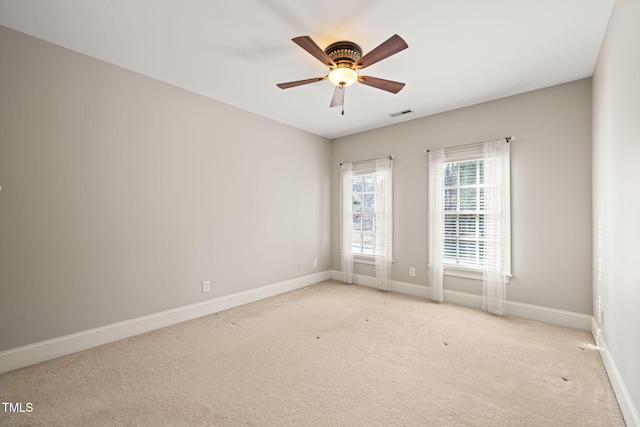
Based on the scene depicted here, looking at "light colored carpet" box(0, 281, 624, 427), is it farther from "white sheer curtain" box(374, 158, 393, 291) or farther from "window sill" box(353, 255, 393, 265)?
"window sill" box(353, 255, 393, 265)

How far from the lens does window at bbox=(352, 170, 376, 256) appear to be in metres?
5.00

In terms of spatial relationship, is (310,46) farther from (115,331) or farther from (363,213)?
(363,213)

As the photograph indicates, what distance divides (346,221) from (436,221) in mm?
1667

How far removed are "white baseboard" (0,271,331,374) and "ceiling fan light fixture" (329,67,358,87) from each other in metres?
3.03

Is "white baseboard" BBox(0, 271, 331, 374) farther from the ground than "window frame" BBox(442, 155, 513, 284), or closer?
closer

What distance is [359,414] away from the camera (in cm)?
180

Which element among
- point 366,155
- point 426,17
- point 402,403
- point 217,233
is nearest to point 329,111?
point 366,155

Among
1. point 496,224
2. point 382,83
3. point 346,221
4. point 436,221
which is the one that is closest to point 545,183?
point 496,224

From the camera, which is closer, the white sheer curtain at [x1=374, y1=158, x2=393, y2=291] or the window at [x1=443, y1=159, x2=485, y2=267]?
the window at [x1=443, y1=159, x2=485, y2=267]

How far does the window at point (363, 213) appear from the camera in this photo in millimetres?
4996

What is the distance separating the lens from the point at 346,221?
5254 mm

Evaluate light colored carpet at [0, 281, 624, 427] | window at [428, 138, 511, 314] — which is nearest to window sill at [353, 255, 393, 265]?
window at [428, 138, 511, 314]

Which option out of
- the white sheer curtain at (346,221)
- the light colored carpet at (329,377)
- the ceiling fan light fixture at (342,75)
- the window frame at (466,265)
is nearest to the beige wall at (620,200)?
the light colored carpet at (329,377)

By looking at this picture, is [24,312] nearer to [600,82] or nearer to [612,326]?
[612,326]
